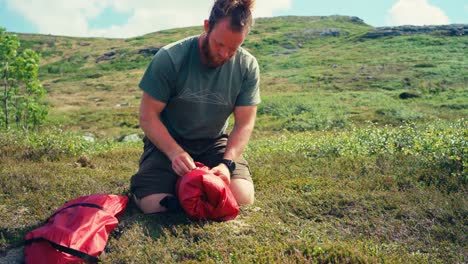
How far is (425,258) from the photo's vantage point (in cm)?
483

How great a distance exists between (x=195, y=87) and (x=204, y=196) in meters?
1.41

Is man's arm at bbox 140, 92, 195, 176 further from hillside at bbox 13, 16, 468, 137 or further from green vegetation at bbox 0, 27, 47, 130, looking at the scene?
hillside at bbox 13, 16, 468, 137

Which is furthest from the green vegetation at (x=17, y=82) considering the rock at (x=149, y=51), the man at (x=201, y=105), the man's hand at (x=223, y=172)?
the rock at (x=149, y=51)

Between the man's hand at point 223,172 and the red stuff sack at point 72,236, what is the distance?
1335 millimetres

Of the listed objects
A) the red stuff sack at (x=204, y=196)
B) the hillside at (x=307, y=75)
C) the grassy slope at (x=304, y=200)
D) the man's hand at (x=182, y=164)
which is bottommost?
the hillside at (x=307, y=75)

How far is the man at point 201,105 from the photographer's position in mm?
5473

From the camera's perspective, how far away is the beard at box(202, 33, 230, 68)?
5695mm

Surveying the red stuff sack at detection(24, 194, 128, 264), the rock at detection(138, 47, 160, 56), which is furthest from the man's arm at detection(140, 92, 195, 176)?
the rock at detection(138, 47, 160, 56)

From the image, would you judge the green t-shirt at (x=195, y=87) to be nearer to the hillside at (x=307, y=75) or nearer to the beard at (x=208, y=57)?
the beard at (x=208, y=57)

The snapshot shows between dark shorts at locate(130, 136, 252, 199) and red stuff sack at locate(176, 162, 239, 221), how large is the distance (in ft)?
1.55

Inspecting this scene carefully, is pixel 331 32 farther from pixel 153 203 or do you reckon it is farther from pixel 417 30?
pixel 153 203

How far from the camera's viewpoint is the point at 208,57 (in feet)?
19.0

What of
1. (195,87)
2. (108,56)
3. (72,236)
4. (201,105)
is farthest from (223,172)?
(108,56)

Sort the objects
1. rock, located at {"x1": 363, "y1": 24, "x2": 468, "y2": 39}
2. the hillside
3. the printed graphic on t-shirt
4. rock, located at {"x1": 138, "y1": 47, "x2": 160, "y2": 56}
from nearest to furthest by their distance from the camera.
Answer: the printed graphic on t-shirt → the hillside → rock, located at {"x1": 363, "y1": 24, "x2": 468, "y2": 39} → rock, located at {"x1": 138, "y1": 47, "x2": 160, "y2": 56}
